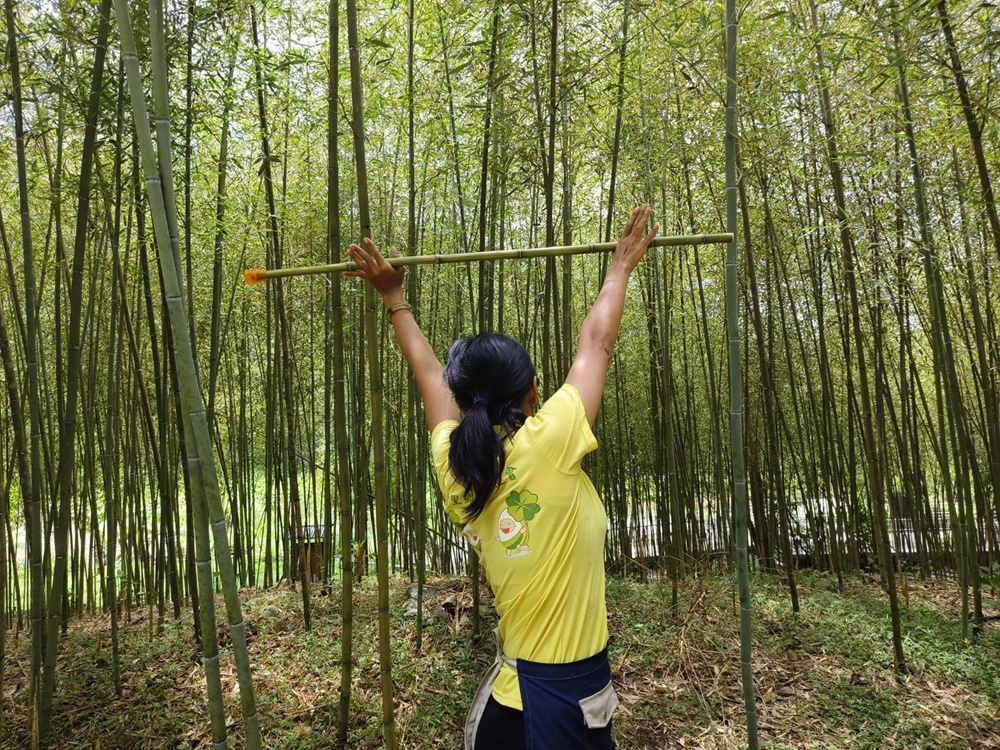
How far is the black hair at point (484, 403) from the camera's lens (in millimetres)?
1166

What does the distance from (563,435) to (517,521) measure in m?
0.18

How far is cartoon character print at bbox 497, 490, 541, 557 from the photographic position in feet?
3.85

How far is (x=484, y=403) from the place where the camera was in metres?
1.23

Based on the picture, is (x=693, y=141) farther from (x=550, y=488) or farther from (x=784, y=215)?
(x=550, y=488)

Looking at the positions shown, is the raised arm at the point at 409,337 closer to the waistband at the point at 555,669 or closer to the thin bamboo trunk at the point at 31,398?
the waistband at the point at 555,669

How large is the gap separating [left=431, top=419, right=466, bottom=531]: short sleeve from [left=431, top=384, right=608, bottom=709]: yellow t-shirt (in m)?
0.06

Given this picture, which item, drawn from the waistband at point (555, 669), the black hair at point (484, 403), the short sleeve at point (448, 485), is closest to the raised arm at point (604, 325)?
the black hair at point (484, 403)

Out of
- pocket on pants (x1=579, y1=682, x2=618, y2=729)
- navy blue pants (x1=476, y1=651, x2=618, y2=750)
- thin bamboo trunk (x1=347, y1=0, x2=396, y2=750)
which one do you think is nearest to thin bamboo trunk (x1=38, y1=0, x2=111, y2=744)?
thin bamboo trunk (x1=347, y1=0, x2=396, y2=750)

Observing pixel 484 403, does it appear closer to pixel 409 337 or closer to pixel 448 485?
pixel 448 485

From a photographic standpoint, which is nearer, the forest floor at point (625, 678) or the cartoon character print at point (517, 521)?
the cartoon character print at point (517, 521)

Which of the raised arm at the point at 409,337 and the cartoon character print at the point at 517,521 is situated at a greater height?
the raised arm at the point at 409,337

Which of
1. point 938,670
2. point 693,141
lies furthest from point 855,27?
point 938,670

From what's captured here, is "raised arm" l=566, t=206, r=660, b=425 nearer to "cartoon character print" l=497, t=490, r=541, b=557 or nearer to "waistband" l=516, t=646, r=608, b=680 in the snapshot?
"cartoon character print" l=497, t=490, r=541, b=557

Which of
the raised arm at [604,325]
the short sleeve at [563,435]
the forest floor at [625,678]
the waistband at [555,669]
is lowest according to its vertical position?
the forest floor at [625,678]
